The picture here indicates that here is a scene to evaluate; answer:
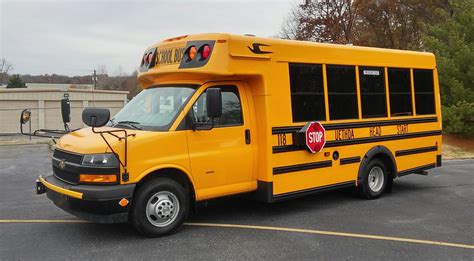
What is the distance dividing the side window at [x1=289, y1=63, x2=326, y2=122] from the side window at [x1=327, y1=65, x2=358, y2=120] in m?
0.20

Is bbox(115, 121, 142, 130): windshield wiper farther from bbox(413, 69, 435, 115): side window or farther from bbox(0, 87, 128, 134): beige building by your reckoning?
bbox(0, 87, 128, 134): beige building

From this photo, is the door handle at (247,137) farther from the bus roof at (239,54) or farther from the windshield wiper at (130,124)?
the windshield wiper at (130,124)

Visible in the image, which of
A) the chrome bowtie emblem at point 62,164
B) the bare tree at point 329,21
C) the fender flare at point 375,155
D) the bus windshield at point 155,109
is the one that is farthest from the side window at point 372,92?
the bare tree at point 329,21

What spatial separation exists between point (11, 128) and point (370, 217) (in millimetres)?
31899

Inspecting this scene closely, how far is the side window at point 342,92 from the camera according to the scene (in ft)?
23.5

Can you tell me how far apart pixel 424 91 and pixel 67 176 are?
6.77 m

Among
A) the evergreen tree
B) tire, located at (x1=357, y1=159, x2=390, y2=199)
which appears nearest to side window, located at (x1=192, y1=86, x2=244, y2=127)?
tire, located at (x1=357, y1=159, x2=390, y2=199)

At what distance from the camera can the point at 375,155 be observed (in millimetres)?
7906

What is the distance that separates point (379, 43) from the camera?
103 ft

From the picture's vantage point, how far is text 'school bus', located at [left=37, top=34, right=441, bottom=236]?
535 centimetres

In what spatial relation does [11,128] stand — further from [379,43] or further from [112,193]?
[112,193]

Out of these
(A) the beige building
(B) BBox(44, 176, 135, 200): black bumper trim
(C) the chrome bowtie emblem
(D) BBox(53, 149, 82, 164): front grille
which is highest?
(A) the beige building

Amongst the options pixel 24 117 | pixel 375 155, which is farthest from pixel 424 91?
pixel 24 117

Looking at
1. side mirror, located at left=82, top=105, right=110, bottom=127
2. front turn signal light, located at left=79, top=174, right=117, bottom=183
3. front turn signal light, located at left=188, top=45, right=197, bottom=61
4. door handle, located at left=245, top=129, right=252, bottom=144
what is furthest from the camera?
door handle, located at left=245, top=129, right=252, bottom=144
